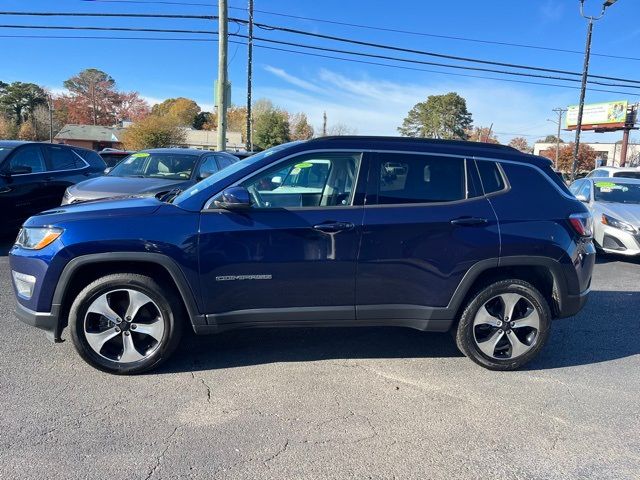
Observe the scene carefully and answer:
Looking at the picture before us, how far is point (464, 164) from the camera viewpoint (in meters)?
3.77

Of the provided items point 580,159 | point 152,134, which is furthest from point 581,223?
point 580,159

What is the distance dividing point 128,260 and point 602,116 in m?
65.6

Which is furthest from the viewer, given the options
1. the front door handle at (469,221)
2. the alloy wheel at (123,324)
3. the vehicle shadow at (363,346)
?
the vehicle shadow at (363,346)

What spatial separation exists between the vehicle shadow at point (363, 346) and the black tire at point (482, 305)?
23cm

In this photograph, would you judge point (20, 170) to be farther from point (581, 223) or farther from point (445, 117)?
→ point (445, 117)

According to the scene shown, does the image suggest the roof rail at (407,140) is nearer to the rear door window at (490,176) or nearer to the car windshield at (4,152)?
the rear door window at (490,176)

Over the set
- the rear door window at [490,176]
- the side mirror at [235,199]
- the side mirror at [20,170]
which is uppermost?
the rear door window at [490,176]

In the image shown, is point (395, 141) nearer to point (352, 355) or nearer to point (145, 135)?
point (352, 355)

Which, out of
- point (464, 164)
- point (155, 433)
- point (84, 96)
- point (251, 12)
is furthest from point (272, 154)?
point (84, 96)

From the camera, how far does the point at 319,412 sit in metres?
3.15

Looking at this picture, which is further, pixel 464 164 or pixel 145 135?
pixel 145 135

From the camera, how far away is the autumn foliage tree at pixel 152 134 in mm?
52812

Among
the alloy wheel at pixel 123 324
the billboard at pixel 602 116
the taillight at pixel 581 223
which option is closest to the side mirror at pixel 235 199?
the alloy wheel at pixel 123 324

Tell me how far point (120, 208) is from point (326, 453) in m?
2.26
